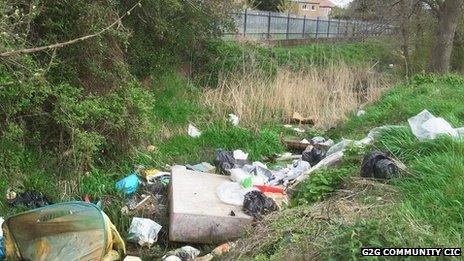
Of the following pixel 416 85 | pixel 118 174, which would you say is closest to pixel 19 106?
pixel 118 174

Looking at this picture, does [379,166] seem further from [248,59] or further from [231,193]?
[248,59]

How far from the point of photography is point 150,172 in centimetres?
705

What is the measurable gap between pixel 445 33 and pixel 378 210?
14.2 meters

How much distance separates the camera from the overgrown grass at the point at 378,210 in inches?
110

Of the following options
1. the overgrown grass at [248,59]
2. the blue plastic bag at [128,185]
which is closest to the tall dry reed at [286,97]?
the overgrown grass at [248,59]

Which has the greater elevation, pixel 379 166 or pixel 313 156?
pixel 379 166

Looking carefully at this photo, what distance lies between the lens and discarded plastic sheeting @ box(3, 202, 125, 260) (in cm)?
461

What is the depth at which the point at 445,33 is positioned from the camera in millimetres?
16078

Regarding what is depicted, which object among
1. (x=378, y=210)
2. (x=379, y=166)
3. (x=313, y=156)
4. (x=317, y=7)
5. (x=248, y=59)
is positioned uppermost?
(x=378, y=210)

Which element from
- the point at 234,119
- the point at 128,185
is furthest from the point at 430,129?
the point at 234,119

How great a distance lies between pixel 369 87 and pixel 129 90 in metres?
7.74

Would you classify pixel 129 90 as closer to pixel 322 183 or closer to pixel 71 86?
pixel 71 86

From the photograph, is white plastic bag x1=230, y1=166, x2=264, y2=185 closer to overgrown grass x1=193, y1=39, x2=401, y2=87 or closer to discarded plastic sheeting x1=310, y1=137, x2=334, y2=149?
discarded plastic sheeting x1=310, y1=137, x2=334, y2=149

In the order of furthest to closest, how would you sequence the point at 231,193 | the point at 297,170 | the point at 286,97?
the point at 286,97, the point at 297,170, the point at 231,193
